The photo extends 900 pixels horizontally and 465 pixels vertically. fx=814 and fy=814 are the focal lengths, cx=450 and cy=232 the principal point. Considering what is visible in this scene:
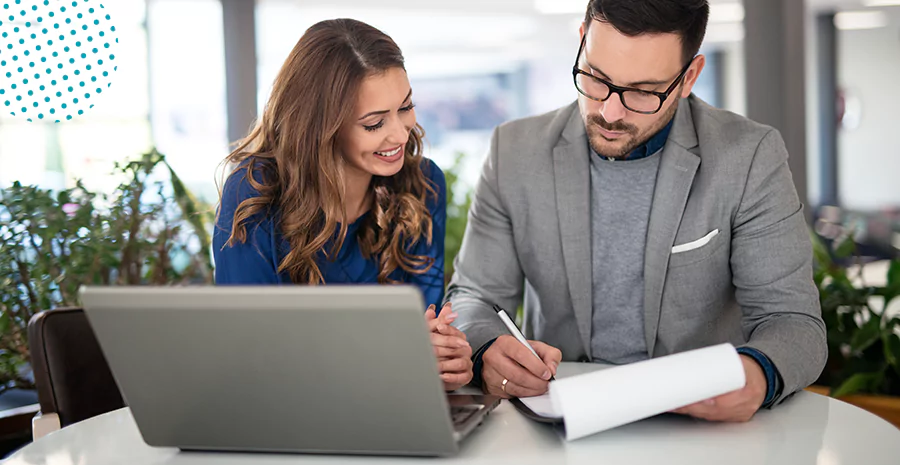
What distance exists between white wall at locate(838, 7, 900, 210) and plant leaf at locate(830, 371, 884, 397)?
641cm

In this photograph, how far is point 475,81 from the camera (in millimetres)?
12164

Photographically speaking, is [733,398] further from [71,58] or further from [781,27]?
[781,27]

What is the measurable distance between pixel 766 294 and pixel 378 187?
95 centimetres

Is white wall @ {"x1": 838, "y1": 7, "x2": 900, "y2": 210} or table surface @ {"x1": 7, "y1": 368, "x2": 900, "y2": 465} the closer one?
table surface @ {"x1": 7, "y1": 368, "x2": 900, "y2": 465}

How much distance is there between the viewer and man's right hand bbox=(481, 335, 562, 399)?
4.49ft

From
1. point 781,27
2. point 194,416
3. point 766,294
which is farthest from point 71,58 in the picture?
point 781,27

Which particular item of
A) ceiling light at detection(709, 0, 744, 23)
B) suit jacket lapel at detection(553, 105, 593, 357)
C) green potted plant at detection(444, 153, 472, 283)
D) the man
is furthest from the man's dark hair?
ceiling light at detection(709, 0, 744, 23)

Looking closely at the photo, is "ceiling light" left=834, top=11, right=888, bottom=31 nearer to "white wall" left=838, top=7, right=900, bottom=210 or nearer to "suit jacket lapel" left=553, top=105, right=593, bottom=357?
"white wall" left=838, top=7, right=900, bottom=210

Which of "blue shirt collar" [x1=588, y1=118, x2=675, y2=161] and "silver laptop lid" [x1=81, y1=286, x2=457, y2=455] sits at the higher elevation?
"blue shirt collar" [x1=588, y1=118, x2=675, y2=161]

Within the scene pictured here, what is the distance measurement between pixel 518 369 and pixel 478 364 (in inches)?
6.0

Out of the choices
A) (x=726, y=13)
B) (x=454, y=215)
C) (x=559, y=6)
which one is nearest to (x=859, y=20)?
(x=726, y=13)

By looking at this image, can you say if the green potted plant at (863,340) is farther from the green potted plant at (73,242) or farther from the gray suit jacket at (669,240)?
the green potted plant at (73,242)

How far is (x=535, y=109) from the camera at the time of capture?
12.0m

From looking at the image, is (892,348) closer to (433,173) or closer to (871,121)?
(433,173)
